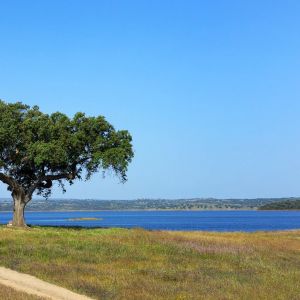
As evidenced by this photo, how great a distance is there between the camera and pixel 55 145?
54188 mm

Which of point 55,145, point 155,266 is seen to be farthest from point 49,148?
point 155,266

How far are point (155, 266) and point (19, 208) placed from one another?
103 ft

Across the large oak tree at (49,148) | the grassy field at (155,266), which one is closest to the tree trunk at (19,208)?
the large oak tree at (49,148)

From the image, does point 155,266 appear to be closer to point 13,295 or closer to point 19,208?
point 13,295

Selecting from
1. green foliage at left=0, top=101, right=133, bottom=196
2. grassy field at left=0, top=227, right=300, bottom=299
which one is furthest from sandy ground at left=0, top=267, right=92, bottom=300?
green foliage at left=0, top=101, right=133, bottom=196

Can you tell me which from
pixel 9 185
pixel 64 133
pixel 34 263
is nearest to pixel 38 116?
pixel 64 133

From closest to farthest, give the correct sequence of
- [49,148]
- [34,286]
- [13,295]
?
[13,295], [34,286], [49,148]

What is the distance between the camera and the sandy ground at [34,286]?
797 inches

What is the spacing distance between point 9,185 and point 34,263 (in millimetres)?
31890

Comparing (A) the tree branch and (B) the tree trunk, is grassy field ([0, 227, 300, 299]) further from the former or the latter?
(A) the tree branch

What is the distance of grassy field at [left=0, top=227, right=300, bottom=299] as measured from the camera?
2214 cm

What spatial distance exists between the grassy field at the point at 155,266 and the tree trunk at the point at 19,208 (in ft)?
50.2

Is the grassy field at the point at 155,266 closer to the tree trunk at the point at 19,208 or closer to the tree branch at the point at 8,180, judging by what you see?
the tree trunk at the point at 19,208

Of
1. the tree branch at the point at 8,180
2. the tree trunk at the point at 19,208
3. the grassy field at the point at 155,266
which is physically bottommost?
A: the grassy field at the point at 155,266
